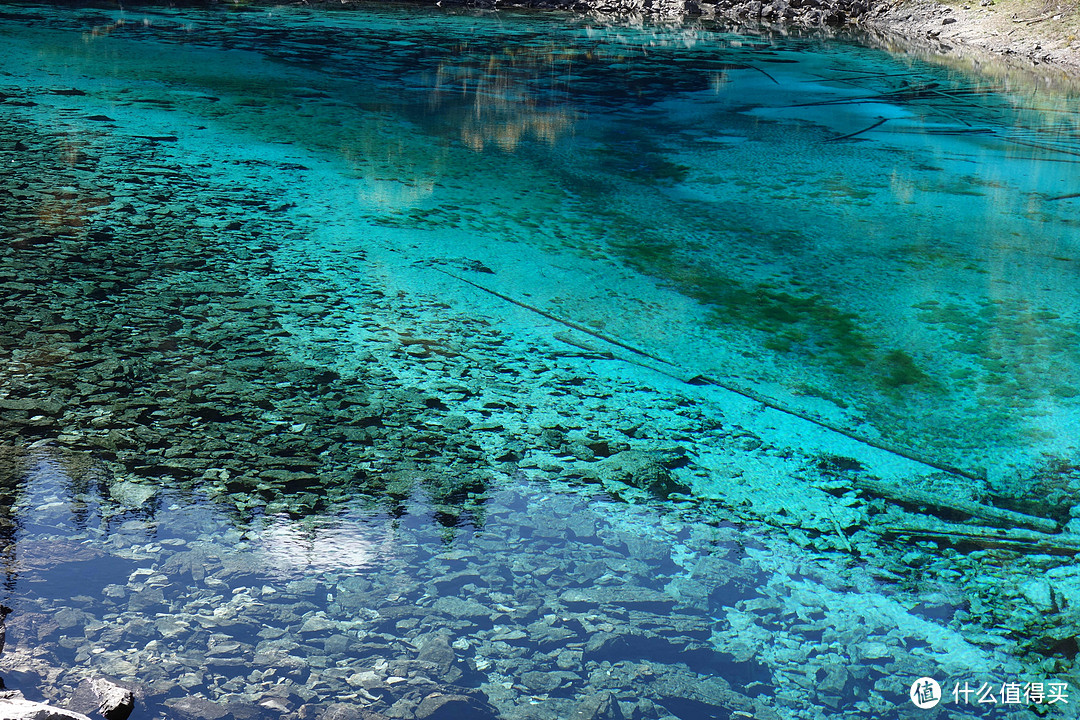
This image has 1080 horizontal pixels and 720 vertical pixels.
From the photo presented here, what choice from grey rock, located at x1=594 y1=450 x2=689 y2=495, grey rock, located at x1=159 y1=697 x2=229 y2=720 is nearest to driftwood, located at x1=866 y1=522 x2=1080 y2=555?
grey rock, located at x1=594 y1=450 x2=689 y2=495

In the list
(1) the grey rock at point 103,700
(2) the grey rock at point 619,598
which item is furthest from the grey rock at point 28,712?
(2) the grey rock at point 619,598

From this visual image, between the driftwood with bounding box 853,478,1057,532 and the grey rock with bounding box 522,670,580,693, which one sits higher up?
the driftwood with bounding box 853,478,1057,532

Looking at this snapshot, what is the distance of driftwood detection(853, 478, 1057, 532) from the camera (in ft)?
4.80

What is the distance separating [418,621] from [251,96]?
3.55 meters

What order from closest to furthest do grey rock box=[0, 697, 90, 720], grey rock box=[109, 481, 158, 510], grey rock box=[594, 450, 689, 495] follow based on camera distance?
grey rock box=[0, 697, 90, 720] → grey rock box=[109, 481, 158, 510] → grey rock box=[594, 450, 689, 495]

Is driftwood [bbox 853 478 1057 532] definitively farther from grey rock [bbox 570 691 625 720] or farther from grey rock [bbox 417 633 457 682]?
grey rock [bbox 417 633 457 682]

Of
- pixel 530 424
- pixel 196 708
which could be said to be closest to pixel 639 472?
pixel 530 424

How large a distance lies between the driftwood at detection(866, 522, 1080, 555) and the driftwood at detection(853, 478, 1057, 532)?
2 cm

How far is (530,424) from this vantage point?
1695 millimetres

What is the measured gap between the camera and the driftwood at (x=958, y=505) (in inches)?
57.6

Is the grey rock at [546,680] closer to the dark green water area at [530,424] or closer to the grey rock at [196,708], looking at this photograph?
the dark green water area at [530,424]

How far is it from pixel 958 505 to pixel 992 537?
0.29 ft

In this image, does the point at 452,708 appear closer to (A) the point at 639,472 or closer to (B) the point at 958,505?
(A) the point at 639,472

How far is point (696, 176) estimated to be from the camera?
3318mm
